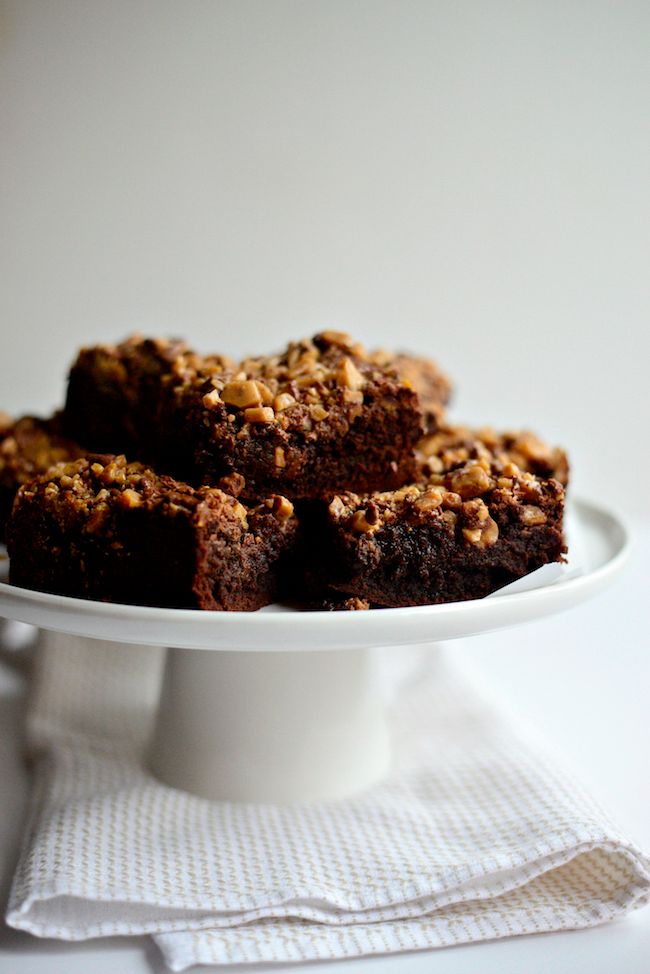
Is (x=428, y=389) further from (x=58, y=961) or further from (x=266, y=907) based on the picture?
(x=58, y=961)

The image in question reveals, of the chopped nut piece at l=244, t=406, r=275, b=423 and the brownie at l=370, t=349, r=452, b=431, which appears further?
the brownie at l=370, t=349, r=452, b=431

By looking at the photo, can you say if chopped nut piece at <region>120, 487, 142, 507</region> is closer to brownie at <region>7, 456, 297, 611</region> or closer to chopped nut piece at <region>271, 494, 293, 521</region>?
brownie at <region>7, 456, 297, 611</region>

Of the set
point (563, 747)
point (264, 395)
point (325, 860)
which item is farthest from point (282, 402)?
point (563, 747)

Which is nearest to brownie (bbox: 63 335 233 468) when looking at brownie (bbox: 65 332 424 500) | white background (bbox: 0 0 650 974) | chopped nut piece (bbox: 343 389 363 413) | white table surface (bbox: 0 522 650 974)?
brownie (bbox: 65 332 424 500)

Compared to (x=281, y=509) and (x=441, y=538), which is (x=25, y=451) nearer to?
(x=281, y=509)

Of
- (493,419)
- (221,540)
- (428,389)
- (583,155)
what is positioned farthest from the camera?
(493,419)

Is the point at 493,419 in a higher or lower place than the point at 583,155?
lower

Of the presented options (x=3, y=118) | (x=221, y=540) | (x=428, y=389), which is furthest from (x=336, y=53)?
(x=221, y=540)
